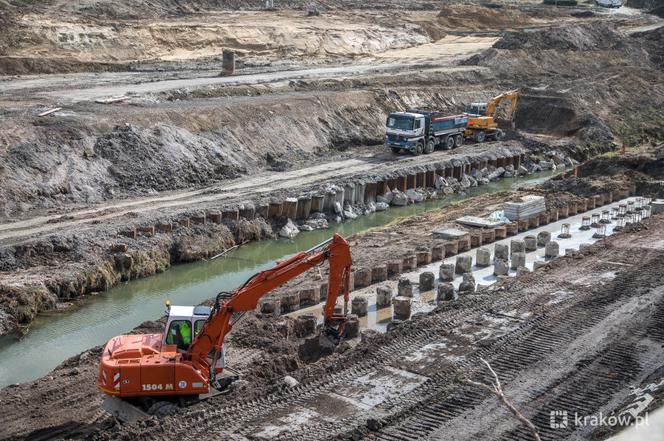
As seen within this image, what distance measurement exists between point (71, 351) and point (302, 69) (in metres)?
33.3

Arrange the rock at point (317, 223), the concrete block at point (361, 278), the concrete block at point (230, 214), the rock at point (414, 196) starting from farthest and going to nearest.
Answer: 1. the rock at point (414, 196)
2. the rock at point (317, 223)
3. the concrete block at point (230, 214)
4. the concrete block at point (361, 278)

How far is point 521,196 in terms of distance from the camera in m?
35.0

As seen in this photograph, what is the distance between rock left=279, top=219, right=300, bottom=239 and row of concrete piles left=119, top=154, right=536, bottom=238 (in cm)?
51

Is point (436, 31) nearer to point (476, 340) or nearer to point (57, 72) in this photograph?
point (57, 72)

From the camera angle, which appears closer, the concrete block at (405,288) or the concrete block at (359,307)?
the concrete block at (359,307)

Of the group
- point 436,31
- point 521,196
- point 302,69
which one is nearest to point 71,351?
point 521,196

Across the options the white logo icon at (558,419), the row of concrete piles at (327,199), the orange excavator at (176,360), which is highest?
the orange excavator at (176,360)

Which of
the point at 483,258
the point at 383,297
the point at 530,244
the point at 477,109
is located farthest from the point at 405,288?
the point at 477,109

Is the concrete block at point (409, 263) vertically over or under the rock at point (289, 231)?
over

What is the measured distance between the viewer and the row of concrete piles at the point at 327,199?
94.6ft

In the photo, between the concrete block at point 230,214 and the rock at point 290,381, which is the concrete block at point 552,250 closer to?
the concrete block at point 230,214

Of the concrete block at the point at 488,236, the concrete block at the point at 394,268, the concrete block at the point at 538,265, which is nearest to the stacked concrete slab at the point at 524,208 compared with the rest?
the concrete block at the point at 488,236

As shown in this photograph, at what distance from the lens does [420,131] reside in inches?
1583

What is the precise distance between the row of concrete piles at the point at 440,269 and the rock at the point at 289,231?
5396 mm
